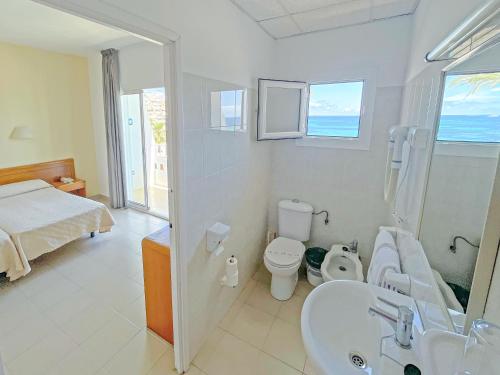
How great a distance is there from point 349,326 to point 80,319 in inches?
84.8

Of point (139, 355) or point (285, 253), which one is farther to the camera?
point (285, 253)

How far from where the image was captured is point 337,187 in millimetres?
2564

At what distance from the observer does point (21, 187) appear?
11.5 ft

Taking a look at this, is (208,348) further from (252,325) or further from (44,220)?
(44,220)

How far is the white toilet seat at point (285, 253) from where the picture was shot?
2281mm

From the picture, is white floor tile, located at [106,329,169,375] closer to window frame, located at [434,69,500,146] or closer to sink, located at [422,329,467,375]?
sink, located at [422,329,467,375]

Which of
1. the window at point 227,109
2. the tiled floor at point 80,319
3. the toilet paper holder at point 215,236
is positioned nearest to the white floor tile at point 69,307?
the tiled floor at point 80,319

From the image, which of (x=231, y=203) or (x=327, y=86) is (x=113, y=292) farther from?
(x=327, y=86)

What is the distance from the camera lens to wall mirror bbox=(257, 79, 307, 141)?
7.58 ft

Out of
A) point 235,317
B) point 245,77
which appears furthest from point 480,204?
point 235,317

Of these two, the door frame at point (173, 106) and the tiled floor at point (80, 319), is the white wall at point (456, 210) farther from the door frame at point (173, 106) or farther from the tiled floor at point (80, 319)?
the tiled floor at point (80, 319)

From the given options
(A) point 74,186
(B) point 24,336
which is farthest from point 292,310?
(A) point 74,186

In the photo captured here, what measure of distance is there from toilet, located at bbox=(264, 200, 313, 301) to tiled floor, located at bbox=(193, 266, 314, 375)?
16 cm

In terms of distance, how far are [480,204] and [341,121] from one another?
1.87 metres
